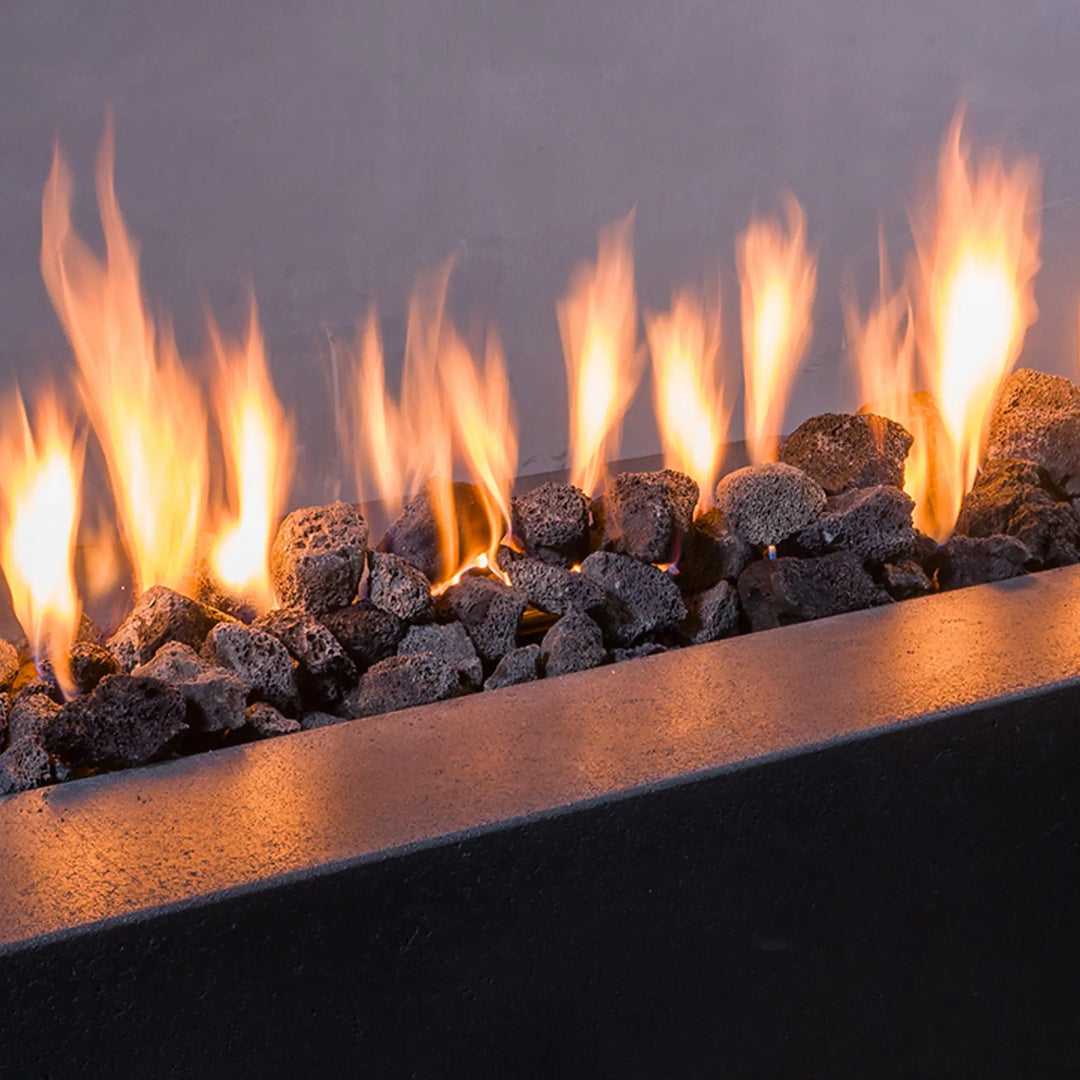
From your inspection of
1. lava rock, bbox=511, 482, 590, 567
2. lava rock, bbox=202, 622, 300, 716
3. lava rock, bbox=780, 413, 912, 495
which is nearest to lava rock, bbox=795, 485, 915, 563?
lava rock, bbox=780, 413, 912, 495

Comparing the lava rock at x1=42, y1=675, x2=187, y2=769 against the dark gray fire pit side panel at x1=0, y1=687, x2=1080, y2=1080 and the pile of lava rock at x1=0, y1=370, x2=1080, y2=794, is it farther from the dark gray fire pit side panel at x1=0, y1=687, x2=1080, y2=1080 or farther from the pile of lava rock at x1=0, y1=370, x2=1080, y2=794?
the dark gray fire pit side panel at x1=0, y1=687, x2=1080, y2=1080

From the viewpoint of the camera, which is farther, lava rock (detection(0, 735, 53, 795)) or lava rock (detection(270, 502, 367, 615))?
lava rock (detection(270, 502, 367, 615))

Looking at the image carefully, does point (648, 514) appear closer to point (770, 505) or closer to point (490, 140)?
point (770, 505)

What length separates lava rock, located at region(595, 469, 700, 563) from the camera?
1.55 metres

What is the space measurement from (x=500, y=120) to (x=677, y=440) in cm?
151

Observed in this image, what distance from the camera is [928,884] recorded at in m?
1.16

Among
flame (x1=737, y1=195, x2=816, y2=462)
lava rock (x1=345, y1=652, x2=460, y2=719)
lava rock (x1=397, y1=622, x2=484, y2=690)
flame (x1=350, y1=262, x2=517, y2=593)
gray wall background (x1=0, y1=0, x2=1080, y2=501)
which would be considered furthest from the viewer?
gray wall background (x1=0, y1=0, x2=1080, y2=501)

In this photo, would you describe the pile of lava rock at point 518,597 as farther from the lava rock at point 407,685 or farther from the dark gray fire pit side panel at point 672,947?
the dark gray fire pit side panel at point 672,947

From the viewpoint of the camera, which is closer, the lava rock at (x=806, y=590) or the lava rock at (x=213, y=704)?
the lava rock at (x=213, y=704)

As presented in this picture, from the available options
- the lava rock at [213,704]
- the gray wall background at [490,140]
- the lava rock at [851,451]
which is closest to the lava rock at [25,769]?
the lava rock at [213,704]

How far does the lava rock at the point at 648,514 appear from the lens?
155 centimetres

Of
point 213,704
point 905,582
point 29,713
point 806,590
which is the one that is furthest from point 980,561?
point 29,713

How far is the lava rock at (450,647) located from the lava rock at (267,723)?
0.52 ft

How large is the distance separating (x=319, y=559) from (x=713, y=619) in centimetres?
42
